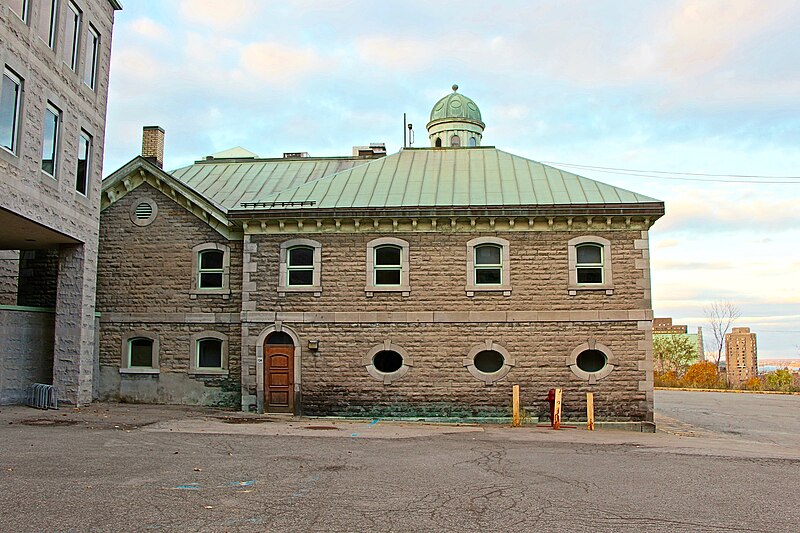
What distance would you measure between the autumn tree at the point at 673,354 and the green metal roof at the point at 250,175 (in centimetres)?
3546

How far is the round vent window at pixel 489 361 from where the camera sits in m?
20.5

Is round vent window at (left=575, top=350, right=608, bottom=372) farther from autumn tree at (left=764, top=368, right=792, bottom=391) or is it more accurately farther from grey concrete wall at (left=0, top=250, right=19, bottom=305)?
autumn tree at (left=764, top=368, right=792, bottom=391)

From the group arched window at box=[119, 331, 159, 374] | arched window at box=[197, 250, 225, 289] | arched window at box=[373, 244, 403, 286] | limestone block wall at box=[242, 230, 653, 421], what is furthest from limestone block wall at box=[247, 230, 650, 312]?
arched window at box=[119, 331, 159, 374]

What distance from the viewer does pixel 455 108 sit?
3216cm

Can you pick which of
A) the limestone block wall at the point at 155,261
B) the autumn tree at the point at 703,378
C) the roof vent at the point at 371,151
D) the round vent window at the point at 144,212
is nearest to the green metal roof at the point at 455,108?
the roof vent at the point at 371,151

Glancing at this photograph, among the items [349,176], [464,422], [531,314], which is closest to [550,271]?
[531,314]

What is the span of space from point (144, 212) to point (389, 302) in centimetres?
779

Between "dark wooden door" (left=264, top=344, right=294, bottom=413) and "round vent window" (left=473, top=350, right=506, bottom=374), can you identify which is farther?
"dark wooden door" (left=264, top=344, right=294, bottom=413)

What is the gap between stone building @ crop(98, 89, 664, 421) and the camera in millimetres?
20344

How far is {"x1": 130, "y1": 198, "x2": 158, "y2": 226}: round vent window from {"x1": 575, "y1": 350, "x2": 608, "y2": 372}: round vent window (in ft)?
41.7

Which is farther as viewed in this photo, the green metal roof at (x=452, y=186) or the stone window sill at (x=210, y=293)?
the stone window sill at (x=210, y=293)

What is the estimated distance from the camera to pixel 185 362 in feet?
71.4

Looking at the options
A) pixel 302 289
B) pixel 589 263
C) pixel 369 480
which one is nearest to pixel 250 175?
pixel 302 289

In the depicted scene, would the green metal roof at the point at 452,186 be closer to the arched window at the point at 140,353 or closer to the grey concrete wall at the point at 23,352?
the arched window at the point at 140,353
